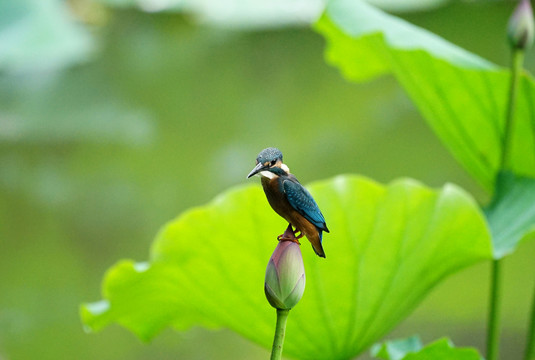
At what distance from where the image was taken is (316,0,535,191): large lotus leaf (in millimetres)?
1071

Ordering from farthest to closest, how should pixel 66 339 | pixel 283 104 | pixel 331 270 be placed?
pixel 283 104
pixel 66 339
pixel 331 270

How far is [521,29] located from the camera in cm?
94

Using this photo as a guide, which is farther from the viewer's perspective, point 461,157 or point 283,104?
point 283,104

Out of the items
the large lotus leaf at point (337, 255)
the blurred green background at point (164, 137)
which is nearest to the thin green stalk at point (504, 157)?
the large lotus leaf at point (337, 255)

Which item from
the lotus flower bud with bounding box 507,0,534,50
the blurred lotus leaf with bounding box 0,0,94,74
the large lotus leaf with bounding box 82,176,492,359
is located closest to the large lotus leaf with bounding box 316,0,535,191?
the lotus flower bud with bounding box 507,0,534,50

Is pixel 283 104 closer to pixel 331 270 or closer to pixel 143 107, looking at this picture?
pixel 143 107

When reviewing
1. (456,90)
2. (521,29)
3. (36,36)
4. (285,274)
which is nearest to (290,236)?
(285,274)

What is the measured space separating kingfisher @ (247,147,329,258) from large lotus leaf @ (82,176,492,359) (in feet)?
1.33

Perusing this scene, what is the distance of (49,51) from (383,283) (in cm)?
301

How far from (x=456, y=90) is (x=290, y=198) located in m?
0.85

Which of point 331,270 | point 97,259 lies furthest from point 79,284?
point 331,270

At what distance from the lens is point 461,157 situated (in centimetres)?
121

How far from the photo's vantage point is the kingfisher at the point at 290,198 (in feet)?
1.11

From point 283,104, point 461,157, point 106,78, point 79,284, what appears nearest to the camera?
point 461,157
